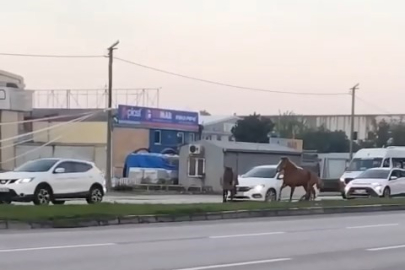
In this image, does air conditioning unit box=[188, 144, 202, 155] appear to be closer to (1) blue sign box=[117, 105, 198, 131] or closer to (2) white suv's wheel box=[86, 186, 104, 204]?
(1) blue sign box=[117, 105, 198, 131]

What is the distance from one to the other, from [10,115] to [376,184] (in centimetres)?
3247

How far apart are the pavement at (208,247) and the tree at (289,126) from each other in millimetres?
91226

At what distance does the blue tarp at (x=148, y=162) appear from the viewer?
56531 mm

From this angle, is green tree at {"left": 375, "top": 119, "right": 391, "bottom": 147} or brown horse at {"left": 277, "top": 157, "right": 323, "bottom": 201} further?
green tree at {"left": 375, "top": 119, "right": 391, "bottom": 147}

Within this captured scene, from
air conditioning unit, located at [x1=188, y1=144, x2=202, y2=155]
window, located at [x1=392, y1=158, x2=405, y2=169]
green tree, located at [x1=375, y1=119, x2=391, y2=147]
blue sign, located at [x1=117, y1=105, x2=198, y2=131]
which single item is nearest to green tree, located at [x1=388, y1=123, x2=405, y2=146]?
green tree, located at [x1=375, y1=119, x2=391, y2=147]

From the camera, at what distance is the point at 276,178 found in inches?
1277

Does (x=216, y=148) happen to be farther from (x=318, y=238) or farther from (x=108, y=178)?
(x=318, y=238)

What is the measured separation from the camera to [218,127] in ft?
294

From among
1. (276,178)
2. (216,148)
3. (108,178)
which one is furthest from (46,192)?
(216,148)

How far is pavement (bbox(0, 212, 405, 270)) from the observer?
12461 millimetres

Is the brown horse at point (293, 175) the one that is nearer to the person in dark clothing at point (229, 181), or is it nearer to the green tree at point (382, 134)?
the person in dark clothing at point (229, 181)

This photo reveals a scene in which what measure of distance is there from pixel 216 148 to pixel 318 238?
32.6 meters

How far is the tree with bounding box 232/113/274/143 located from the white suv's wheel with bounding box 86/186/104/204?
6389 cm

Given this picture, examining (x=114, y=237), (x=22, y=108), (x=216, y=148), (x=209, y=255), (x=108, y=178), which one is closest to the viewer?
(x=209, y=255)
